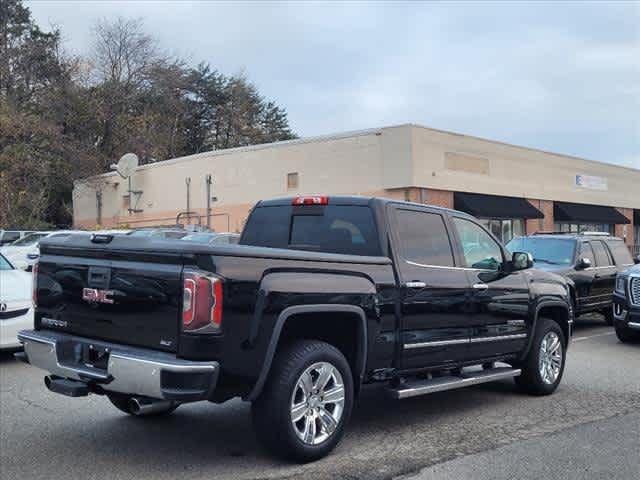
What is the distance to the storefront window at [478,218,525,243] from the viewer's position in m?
31.2

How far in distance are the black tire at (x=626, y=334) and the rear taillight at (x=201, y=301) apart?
910 cm

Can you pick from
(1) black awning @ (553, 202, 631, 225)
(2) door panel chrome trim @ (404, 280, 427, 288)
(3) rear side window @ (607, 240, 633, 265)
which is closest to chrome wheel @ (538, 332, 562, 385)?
(2) door panel chrome trim @ (404, 280, 427, 288)

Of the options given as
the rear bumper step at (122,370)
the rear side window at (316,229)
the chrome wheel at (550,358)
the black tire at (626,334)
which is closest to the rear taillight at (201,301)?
the rear bumper step at (122,370)

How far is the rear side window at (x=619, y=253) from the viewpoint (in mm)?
14870

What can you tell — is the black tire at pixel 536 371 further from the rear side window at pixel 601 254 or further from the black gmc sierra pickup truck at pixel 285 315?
the rear side window at pixel 601 254

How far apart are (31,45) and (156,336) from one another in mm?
42777

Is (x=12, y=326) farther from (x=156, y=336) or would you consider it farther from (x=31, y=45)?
(x=31, y=45)

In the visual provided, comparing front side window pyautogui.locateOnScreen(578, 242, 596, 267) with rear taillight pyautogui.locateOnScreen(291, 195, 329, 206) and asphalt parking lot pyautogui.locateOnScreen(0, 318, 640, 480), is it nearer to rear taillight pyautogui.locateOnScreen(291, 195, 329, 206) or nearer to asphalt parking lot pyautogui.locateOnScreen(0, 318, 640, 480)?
asphalt parking lot pyautogui.locateOnScreen(0, 318, 640, 480)

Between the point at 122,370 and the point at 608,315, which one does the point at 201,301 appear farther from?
the point at 608,315

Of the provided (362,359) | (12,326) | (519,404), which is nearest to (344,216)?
(362,359)

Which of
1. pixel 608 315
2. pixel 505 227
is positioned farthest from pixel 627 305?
pixel 505 227

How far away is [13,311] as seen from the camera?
30.0 feet

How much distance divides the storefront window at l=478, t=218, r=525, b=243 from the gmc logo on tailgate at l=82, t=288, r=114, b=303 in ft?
88.2

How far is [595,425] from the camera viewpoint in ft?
21.4
